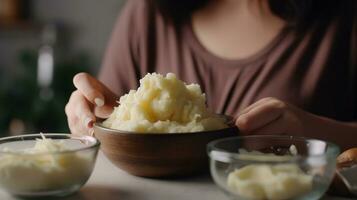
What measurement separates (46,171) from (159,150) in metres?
0.17

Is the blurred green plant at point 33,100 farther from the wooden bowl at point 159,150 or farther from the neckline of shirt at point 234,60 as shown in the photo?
the wooden bowl at point 159,150

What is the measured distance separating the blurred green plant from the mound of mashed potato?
197 cm

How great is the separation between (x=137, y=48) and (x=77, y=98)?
1.66 ft

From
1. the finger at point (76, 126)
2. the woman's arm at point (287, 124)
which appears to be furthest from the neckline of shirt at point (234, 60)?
the finger at point (76, 126)

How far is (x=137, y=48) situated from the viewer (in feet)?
5.21

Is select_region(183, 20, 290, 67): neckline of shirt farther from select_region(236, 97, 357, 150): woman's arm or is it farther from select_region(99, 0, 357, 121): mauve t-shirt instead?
select_region(236, 97, 357, 150): woman's arm

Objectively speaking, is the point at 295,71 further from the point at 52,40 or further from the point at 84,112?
the point at 52,40

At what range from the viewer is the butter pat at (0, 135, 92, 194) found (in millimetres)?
768

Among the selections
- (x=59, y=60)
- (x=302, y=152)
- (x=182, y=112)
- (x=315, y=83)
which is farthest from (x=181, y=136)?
(x=59, y=60)

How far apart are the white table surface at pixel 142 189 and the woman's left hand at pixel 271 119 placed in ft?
0.36

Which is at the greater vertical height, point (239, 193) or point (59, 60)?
point (239, 193)

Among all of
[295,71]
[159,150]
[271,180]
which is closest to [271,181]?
[271,180]

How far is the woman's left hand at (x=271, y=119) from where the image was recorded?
92 cm

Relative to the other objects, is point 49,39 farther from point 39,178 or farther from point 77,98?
point 39,178
